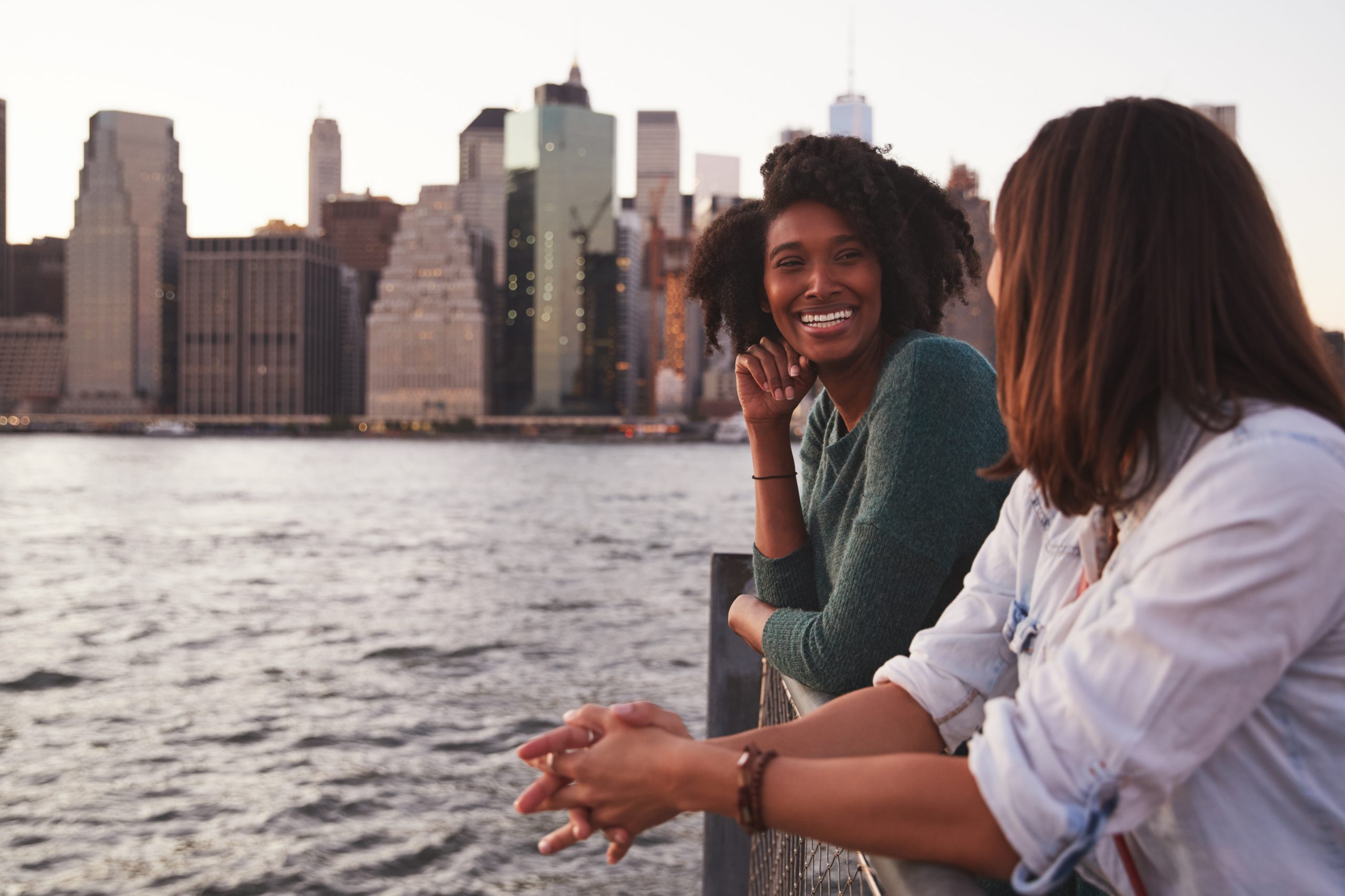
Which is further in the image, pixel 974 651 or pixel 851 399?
pixel 851 399

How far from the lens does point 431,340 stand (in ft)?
472

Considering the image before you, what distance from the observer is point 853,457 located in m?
2.49

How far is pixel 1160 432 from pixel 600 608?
1546 cm

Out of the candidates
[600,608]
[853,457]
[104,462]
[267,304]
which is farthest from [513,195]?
[853,457]

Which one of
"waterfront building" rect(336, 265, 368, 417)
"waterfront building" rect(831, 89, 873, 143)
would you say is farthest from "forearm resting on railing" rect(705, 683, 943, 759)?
"waterfront building" rect(336, 265, 368, 417)

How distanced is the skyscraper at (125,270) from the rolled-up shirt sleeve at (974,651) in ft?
567

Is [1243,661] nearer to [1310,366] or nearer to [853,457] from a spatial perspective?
[1310,366]

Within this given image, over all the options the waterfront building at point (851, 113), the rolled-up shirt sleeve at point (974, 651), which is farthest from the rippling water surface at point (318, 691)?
the waterfront building at point (851, 113)

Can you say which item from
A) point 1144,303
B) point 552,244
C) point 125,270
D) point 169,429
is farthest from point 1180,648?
point 125,270

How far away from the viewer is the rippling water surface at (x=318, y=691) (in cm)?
675

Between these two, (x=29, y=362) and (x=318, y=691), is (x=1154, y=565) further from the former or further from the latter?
(x=29, y=362)

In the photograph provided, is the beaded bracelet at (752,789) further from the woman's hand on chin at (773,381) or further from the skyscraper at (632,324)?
the skyscraper at (632,324)

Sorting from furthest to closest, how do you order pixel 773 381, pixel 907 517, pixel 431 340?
pixel 431 340
pixel 773 381
pixel 907 517

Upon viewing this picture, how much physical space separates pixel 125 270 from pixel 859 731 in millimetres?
186186
